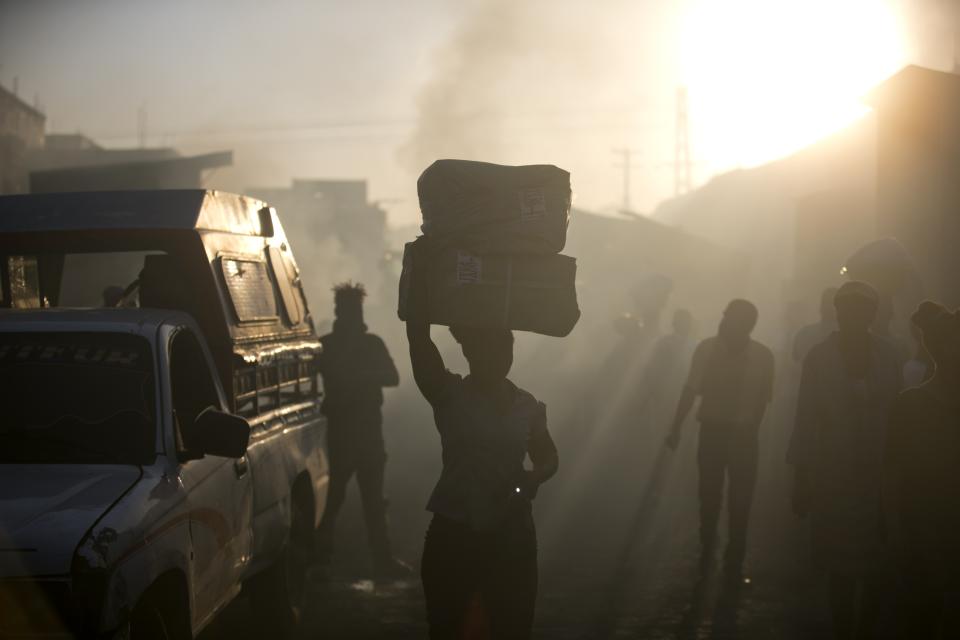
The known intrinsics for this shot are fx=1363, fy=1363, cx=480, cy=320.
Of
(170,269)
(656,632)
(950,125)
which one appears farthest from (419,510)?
(950,125)

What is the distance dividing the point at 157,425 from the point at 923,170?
39.4ft

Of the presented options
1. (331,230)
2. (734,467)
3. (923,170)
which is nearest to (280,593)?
(734,467)

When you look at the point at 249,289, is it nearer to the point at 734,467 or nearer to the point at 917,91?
the point at 734,467

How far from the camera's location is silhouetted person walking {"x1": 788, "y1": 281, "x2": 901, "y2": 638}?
6.79 metres

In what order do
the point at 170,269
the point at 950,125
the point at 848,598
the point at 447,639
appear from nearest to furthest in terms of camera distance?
the point at 447,639, the point at 848,598, the point at 170,269, the point at 950,125

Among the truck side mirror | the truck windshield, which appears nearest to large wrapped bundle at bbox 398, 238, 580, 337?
the truck side mirror

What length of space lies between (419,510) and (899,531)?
26.1ft

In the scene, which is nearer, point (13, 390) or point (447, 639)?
point (447, 639)

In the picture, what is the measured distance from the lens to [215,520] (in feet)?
19.4

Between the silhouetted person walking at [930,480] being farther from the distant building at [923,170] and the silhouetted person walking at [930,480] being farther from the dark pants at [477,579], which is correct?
the distant building at [923,170]

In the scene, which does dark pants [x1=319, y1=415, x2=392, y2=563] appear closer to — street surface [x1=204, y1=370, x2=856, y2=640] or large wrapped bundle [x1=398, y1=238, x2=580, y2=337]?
street surface [x1=204, y1=370, x2=856, y2=640]

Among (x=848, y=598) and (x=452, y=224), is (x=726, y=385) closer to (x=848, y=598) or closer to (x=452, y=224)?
(x=848, y=598)

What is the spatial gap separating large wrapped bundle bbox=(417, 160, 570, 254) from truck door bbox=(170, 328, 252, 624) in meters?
1.45

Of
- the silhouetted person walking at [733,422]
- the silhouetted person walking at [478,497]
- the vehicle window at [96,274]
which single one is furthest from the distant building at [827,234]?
the silhouetted person walking at [478,497]
